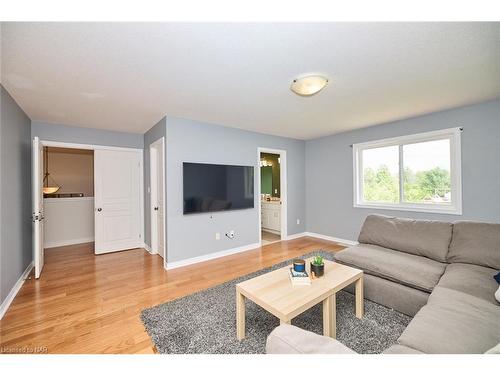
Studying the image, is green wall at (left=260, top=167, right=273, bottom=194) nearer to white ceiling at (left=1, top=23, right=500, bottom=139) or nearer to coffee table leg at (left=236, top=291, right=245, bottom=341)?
white ceiling at (left=1, top=23, right=500, bottom=139)

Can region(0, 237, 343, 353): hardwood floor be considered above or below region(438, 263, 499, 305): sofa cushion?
below

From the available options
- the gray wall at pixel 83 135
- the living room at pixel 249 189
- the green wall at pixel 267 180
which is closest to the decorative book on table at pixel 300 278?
the living room at pixel 249 189

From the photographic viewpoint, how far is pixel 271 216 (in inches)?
215

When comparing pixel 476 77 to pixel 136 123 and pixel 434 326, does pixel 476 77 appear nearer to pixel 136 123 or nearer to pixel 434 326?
pixel 434 326

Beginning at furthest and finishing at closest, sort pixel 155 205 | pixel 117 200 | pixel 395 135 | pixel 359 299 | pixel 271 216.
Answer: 1. pixel 271 216
2. pixel 117 200
3. pixel 155 205
4. pixel 395 135
5. pixel 359 299

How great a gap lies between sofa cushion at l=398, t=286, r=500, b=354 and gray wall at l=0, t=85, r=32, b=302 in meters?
3.47

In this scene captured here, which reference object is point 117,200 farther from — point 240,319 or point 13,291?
point 240,319

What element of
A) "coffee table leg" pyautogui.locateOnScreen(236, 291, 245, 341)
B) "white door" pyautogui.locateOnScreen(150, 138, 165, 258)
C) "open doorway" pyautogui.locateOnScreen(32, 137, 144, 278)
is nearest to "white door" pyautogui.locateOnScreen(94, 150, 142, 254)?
"open doorway" pyautogui.locateOnScreen(32, 137, 144, 278)

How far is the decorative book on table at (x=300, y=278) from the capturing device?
5.59 ft

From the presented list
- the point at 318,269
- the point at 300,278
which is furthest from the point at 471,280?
the point at 300,278

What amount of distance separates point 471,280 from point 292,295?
1447 millimetres

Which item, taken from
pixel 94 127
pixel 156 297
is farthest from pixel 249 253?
pixel 94 127

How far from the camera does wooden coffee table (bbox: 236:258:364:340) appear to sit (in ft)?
4.66

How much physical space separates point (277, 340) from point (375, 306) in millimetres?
1792
